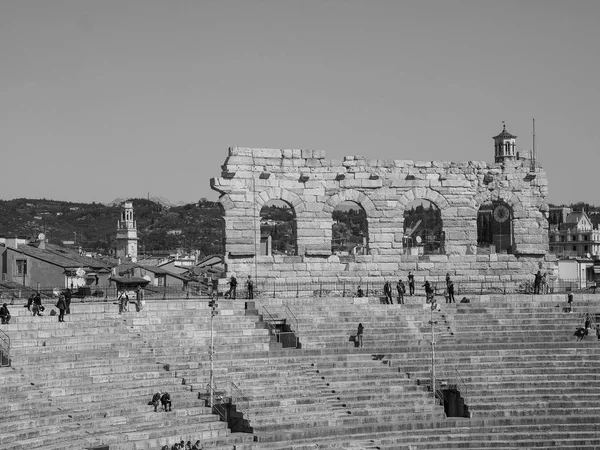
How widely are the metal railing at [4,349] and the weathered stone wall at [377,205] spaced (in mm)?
10298

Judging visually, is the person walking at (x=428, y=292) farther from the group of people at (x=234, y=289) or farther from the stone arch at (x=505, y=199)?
the group of people at (x=234, y=289)

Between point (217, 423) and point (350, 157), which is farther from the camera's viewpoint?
point (350, 157)

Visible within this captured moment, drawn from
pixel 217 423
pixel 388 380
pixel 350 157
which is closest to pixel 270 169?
pixel 350 157

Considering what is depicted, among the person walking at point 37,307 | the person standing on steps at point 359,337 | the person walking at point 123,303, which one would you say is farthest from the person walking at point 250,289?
the person walking at point 37,307

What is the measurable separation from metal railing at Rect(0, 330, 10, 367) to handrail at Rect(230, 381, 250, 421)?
19.6ft

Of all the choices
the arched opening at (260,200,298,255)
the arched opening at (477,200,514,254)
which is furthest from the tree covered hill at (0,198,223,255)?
the arched opening at (477,200,514,254)

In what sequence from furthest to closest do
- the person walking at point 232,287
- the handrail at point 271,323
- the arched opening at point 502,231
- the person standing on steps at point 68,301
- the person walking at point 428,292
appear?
the arched opening at point 502,231, the person walking at point 428,292, the person walking at point 232,287, the handrail at point 271,323, the person standing on steps at point 68,301

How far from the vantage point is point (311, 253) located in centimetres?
3978

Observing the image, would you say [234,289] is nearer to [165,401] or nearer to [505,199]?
[165,401]

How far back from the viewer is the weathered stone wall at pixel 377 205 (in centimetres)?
3931

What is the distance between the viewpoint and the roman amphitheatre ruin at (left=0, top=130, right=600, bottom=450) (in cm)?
2916

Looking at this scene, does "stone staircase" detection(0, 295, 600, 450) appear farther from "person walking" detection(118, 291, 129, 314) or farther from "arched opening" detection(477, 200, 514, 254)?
"arched opening" detection(477, 200, 514, 254)

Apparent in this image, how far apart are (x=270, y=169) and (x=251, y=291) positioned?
4.71m

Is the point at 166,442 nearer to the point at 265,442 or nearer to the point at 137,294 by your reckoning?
the point at 265,442
